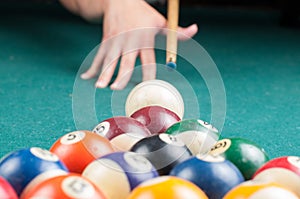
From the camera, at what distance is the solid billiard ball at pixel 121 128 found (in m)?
1.13

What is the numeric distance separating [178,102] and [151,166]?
390 millimetres

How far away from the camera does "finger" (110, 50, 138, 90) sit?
1.64 meters

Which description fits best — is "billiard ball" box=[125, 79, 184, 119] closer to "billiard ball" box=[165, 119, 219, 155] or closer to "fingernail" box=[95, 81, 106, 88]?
"billiard ball" box=[165, 119, 219, 155]

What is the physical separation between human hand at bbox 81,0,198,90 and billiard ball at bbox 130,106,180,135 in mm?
259

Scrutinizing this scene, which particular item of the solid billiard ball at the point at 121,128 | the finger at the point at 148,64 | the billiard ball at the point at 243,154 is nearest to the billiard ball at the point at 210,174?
the billiard ball at the point at 243,154

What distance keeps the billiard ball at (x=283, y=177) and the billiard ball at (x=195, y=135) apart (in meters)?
0.18

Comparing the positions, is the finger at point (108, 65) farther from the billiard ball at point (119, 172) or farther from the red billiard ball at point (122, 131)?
the billiard ball at point (119, 172)

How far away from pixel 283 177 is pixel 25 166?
0.38 m

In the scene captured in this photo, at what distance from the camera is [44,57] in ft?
7.85

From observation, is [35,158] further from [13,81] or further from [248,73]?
[248,73]

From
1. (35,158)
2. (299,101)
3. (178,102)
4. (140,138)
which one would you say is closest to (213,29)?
(299,101)

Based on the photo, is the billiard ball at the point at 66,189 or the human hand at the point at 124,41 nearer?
the billiard ball at the point at 66,189

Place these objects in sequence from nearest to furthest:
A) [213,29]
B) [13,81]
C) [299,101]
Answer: [299,101], [13,81], [213,29]

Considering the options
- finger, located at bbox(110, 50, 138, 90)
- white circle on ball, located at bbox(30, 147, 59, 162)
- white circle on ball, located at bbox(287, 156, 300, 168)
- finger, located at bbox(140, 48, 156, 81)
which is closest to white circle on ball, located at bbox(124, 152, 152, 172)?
white circle on ball, located at bbox(30, 147, 59, 162)
